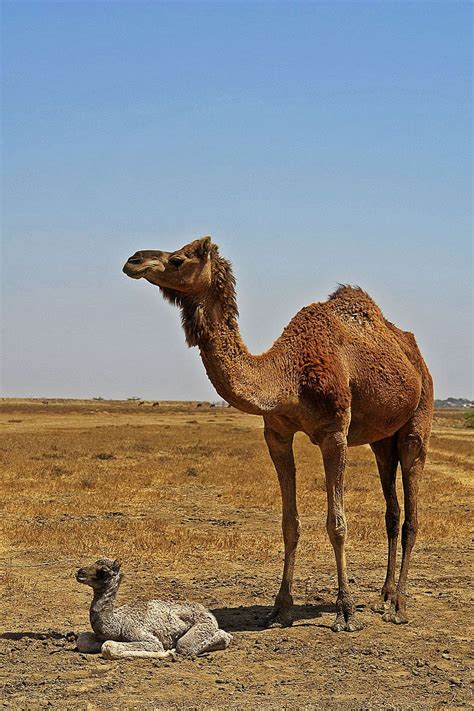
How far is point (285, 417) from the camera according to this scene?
9.26 meters

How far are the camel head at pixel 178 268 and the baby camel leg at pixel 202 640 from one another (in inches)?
115

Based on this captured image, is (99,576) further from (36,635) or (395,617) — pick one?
(395,617)

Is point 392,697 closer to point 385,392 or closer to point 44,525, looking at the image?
point 385,392

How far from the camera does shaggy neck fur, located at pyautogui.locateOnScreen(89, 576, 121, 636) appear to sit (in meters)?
7.95

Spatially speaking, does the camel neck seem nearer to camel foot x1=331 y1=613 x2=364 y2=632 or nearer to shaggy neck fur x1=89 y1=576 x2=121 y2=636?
shaggy neck fur x1=89 y1=576 x2=121 y2=636

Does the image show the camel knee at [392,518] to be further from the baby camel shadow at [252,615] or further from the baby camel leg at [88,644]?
the baby camel leg at [88,644]

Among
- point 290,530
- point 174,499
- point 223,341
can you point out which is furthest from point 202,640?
point 174,499

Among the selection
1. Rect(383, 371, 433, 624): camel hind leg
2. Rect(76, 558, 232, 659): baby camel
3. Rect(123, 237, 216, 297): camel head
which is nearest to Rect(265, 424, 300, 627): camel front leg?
Rect(383, 371, 433, 624): camel hind leg

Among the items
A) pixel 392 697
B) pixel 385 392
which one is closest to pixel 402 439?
pixel 385 392

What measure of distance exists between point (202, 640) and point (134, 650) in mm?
580

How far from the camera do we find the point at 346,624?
8.98 meters

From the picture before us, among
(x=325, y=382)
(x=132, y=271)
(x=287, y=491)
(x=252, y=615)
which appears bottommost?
(x=252, y=615)

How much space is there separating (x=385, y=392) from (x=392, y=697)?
3.62 meters

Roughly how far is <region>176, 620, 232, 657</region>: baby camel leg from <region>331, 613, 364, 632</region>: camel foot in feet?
4.32
